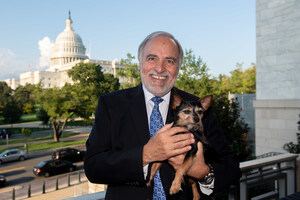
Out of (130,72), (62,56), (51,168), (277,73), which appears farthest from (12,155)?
(62,56)

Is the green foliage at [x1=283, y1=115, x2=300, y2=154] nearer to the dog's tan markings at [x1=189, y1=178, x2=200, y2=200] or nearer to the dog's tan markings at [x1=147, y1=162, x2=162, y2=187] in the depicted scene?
the dog's tan markings at [x1=189, y1=178, x2=200, y2=200]

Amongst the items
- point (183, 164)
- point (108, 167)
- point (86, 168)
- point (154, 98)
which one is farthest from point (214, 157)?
point (86, 168)

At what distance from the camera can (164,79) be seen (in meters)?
2.21

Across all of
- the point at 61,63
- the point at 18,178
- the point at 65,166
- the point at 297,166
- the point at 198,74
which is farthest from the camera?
the point at 61,63

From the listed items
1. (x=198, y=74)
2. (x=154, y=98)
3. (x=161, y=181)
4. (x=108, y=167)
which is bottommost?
(x=161, y=181)

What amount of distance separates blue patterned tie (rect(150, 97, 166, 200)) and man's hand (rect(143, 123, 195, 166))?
0.30 m

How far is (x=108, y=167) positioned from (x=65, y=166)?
23.1 metres

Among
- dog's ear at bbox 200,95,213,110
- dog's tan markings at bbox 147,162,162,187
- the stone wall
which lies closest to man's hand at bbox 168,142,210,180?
dog's tan markings at bbox 147,162,162,187

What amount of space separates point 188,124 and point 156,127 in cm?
33

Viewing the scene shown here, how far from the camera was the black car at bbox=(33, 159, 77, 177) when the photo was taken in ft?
70.4

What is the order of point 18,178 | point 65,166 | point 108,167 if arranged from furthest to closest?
point 65,166, point 18,178, point 108,167

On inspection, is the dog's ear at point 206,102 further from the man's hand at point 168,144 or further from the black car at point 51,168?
the black car at point 51,168

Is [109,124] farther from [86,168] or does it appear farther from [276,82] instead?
[276,82]

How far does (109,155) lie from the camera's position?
190 cm
